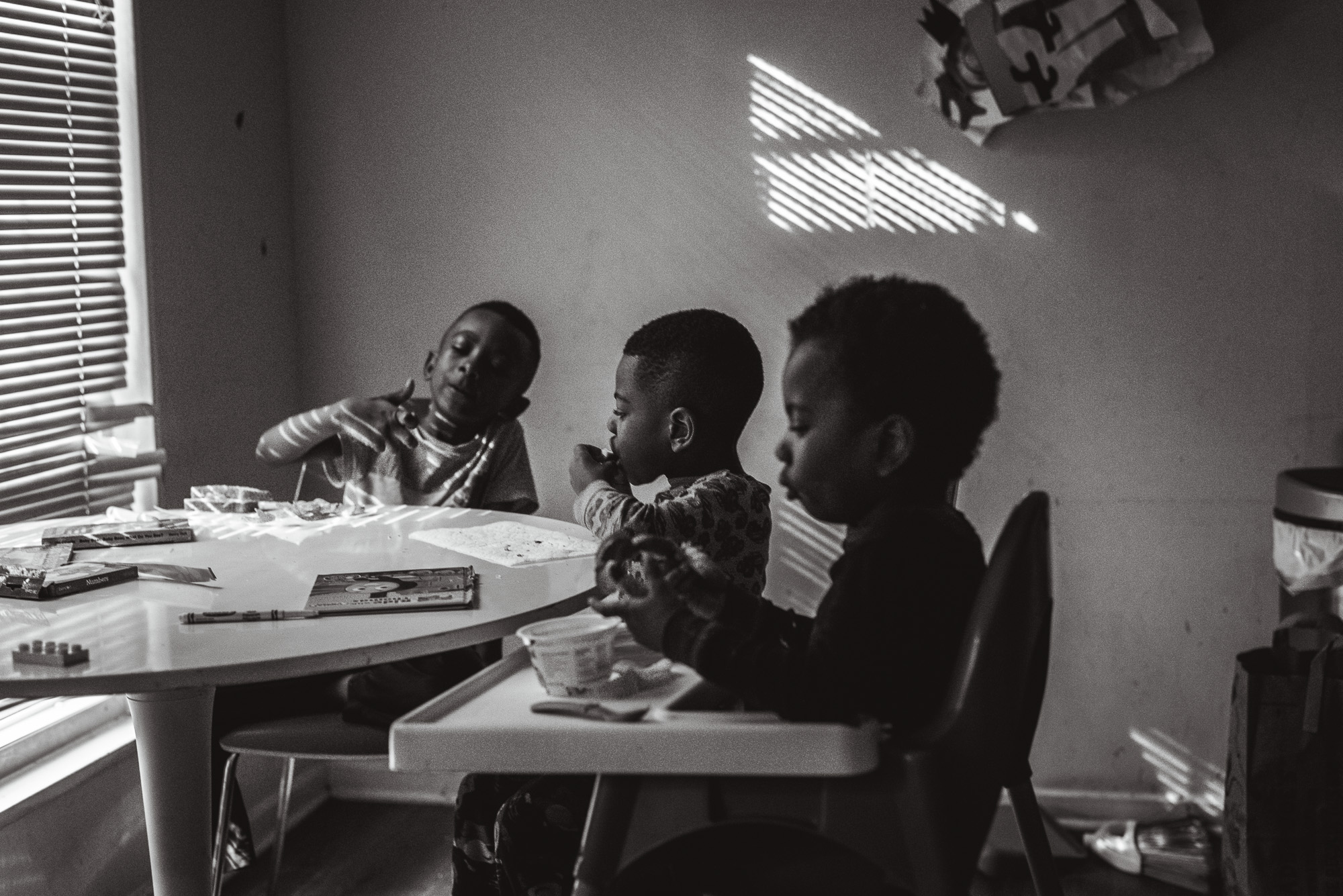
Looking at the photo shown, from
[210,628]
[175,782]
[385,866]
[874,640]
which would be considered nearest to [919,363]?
[874,640]

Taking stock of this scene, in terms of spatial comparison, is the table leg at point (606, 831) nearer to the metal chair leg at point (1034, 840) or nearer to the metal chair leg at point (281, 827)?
the metal chair leg at point (1034, 840)

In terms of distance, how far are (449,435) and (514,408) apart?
0.18 meters

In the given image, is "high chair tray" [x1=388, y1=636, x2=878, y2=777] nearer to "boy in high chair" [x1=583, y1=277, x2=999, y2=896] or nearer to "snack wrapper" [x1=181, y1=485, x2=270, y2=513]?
"boy in high chair" [x1=583, y1=277, x2=999, y2=896]

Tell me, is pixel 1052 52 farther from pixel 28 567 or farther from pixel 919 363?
pixel 28 567

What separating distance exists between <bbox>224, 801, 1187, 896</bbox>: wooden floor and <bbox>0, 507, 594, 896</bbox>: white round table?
93 cm

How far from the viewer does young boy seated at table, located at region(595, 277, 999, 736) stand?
4.27ft

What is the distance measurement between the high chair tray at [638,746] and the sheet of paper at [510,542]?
0.82m

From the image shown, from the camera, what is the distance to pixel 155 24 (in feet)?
9.49

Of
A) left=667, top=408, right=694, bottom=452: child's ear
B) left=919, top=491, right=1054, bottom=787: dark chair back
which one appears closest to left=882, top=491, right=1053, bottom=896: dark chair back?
left=919, top=491, right=1054, bottom=787: dark chair back

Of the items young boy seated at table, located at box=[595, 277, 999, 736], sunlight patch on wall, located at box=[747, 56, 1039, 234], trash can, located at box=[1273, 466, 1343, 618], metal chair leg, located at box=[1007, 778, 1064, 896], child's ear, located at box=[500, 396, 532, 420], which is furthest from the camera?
sunlight patch on wall, located at box=[747, 56, 1039, 234]

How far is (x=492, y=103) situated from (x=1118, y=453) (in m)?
1.79

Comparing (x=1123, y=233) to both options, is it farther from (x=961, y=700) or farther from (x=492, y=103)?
(x=961, y=700)

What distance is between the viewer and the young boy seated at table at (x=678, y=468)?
199 centimetres

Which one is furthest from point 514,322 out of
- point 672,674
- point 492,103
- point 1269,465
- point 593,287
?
point 1269,465
